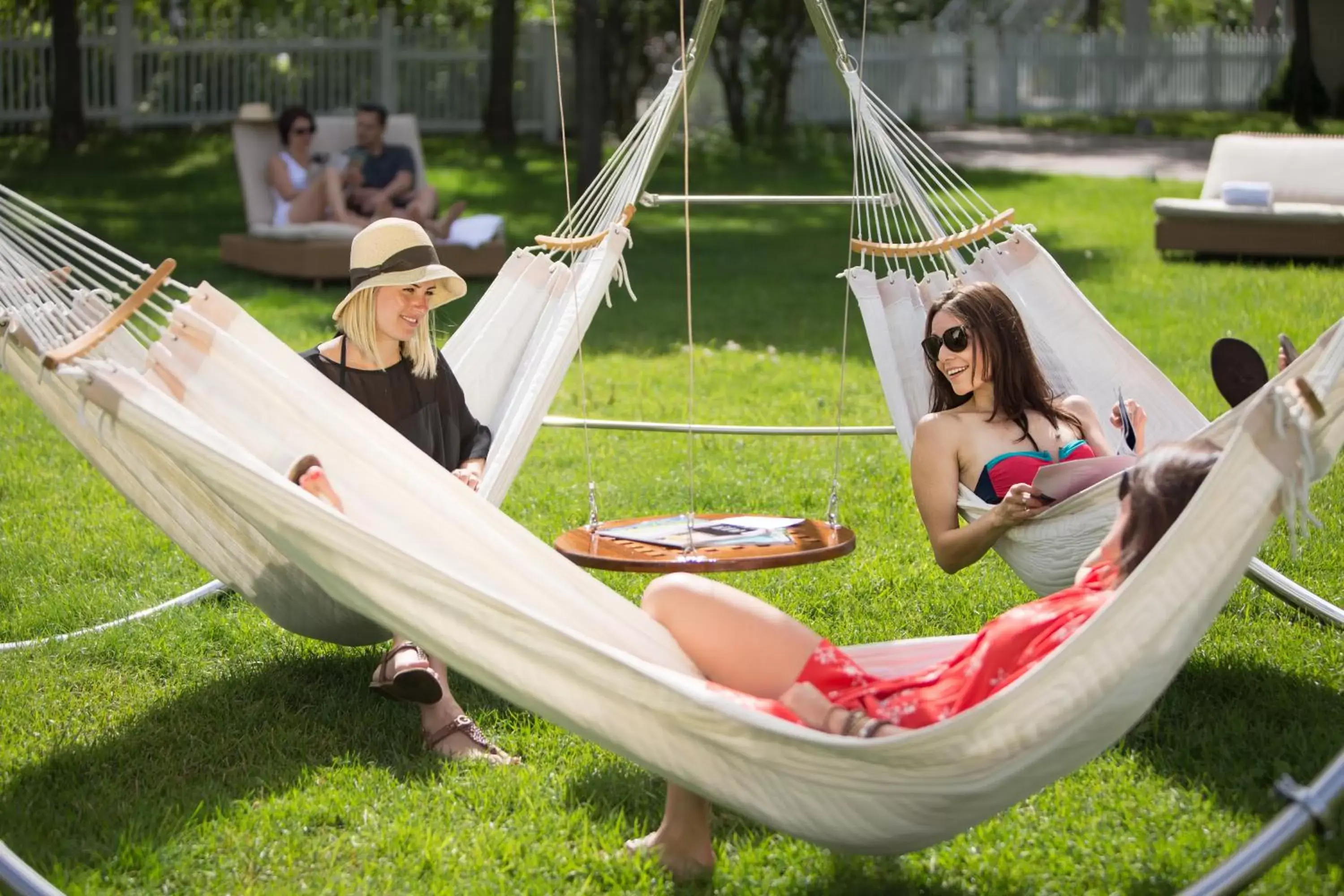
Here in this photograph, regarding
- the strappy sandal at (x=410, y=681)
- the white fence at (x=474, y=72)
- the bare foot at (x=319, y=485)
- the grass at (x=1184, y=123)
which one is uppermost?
the white fence at (x=474, y=72)

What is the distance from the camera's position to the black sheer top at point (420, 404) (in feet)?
9.53

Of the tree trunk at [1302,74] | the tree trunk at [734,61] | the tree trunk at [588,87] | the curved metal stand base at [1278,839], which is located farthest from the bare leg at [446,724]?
the tree trunk at [1302,74]

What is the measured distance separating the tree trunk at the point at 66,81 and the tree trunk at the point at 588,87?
14.1ft

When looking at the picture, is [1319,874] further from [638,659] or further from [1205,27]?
[1205,27]

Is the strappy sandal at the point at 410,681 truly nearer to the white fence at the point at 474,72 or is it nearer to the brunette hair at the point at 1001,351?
the brunette hair at the point at 1001,351

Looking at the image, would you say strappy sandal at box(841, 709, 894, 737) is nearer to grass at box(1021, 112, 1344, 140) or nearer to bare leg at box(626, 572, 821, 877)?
bare leg at box(626, 572, 821, 877)

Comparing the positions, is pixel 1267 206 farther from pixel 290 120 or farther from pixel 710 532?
pixel 710 532

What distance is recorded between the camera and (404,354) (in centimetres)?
299

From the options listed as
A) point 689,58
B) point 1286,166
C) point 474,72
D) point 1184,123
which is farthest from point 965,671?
point 1184,123

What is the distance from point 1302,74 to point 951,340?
41.3 ft

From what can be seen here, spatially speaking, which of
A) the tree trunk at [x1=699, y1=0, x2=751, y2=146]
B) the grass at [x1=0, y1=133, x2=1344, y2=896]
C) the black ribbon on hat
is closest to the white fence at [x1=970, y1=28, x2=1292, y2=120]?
the tree trunk at [x1=699, y1=0, x2=751, y2=146]

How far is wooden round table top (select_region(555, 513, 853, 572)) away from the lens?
2615 millimetres

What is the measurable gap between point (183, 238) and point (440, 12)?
8217mm

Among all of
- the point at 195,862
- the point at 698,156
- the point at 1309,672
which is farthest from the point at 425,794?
the point at 698,156
